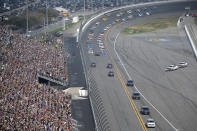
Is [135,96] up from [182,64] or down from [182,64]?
up

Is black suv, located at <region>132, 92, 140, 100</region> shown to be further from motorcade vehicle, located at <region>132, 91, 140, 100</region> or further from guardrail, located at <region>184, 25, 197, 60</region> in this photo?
guardrail, located at <region>184, 25, 197, 60</region>

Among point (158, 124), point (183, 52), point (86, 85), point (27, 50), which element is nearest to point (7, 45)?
point (27, 50)

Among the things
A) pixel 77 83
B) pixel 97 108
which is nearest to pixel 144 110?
pixel 97 108

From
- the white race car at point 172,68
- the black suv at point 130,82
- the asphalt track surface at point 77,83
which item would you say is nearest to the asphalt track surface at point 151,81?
the white race car at point 172,68

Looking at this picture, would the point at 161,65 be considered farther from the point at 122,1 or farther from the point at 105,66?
the point at 122,1

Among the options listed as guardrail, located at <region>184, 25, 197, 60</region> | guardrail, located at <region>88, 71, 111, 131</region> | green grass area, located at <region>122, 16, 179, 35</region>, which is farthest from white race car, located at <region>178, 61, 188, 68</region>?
green grass area, located at <region>122, 16, 179, 35</region>

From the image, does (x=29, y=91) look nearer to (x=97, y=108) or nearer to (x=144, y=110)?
(x=97, y=108)
